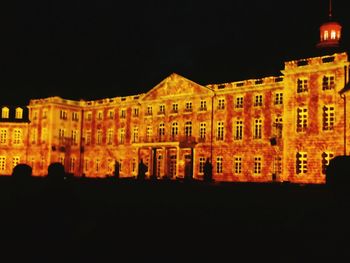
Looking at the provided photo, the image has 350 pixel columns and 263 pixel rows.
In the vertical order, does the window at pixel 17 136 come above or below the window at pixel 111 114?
below

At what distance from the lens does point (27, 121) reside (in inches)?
2395

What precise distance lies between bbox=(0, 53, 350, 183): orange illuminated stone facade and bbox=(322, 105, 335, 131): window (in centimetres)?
7

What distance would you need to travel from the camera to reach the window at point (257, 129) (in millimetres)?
42281

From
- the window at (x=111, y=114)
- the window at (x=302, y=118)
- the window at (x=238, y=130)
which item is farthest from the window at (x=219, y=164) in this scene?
the window at (x=111, y=114)

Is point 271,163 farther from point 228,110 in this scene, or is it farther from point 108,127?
point 108,127

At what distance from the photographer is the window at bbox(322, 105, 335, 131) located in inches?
1414

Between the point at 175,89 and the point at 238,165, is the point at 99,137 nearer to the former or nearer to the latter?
the point at 175,89

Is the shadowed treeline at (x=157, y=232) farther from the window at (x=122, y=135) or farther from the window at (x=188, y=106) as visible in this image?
the window at (x=122, y=135)

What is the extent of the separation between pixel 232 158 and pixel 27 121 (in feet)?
97.3

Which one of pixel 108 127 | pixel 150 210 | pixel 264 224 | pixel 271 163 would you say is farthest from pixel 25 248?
pixel 108 127

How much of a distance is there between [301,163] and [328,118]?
4.01 meters

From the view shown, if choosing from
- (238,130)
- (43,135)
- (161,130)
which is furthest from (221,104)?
(43,135)

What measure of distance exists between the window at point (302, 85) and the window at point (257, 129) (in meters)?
5.40

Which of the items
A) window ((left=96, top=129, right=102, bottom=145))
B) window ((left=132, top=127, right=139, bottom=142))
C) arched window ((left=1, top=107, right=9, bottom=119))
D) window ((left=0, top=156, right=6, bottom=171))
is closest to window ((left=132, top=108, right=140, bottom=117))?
window ((left=132, top=127, right=139, bottom=142))
